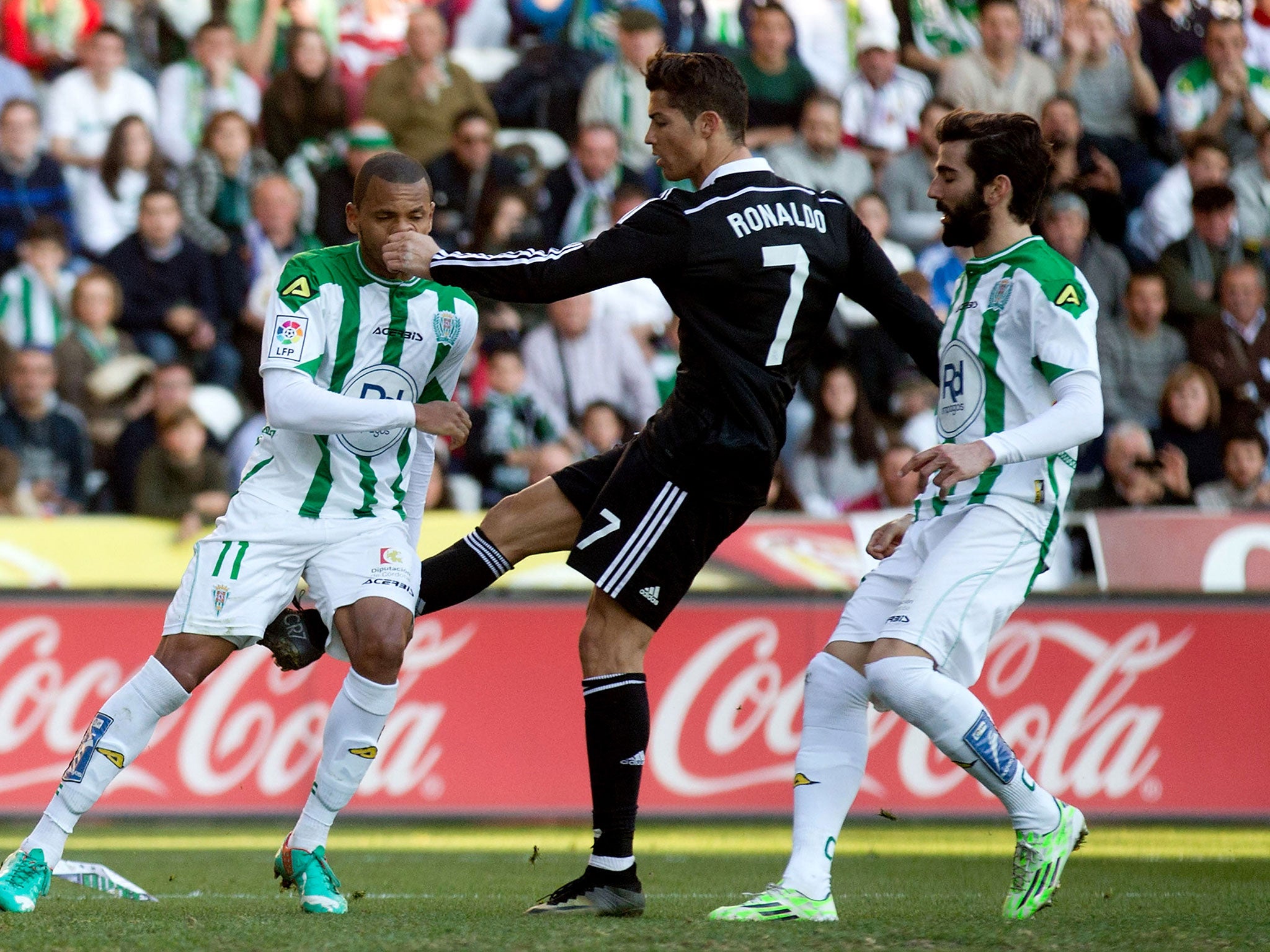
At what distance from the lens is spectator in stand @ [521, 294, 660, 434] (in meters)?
9.95

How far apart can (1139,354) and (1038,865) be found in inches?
259

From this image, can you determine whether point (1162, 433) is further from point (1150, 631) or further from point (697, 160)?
point (697, 160)

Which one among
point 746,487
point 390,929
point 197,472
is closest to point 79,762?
point 390,929

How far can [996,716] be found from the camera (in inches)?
324

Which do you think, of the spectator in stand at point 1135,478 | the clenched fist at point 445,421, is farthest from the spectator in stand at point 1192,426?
the clenched fist at point 445,421

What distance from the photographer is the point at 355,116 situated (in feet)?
37.5

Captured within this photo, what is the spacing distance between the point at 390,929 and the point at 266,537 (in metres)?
1.28

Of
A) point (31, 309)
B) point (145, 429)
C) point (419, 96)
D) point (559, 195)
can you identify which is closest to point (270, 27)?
point (419, 96)

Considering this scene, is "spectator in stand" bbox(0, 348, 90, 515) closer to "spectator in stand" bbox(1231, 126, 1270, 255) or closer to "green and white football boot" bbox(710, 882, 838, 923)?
"green and white football boot" bbox(710, 882, 838, 923)

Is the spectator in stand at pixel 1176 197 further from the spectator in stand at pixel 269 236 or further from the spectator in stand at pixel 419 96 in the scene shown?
the spectator in stand at pixel 269 236

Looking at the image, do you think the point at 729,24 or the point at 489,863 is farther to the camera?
the point at 729,24

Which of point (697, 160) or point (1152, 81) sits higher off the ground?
point (1152, 81)

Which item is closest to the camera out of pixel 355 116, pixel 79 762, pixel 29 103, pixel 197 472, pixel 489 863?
pixel 79 762

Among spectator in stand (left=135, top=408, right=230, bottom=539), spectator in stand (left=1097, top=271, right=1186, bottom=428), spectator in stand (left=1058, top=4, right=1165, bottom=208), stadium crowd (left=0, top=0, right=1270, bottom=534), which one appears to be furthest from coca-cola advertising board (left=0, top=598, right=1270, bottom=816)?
spectator in stand (left=1058, top=4, right=1165, bottom=208)
